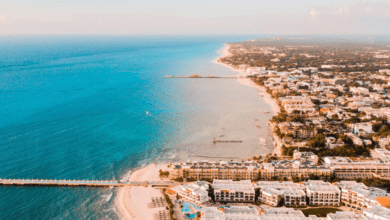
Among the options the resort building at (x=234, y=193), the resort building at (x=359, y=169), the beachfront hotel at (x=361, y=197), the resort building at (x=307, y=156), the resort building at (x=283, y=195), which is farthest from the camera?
the resort building at (x=307, y=156)

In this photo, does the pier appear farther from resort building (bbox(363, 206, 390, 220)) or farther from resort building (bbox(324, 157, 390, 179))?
resort building (bbox(324, 157, 390, 179))

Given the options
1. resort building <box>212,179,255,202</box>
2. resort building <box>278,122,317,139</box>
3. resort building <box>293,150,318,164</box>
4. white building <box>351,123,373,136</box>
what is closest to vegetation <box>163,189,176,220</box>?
resort building <box>212,179,255,202</box>

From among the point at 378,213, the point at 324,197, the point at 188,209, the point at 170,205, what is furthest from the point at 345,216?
the point at 170,205

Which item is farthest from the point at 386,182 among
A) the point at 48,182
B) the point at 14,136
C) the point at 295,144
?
the point at 14,136

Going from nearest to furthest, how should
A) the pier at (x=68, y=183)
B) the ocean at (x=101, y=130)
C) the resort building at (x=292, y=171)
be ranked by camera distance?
the ocean at (x=101, y=130) < the pier at (x=68, y=183) < the resort building at (x=292, y=171)

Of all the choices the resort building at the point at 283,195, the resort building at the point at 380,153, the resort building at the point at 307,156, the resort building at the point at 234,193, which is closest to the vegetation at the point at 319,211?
the resort building at the point at 283,195

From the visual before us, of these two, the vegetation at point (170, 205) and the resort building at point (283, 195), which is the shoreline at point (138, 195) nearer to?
the vegetation at point (170, 205)
